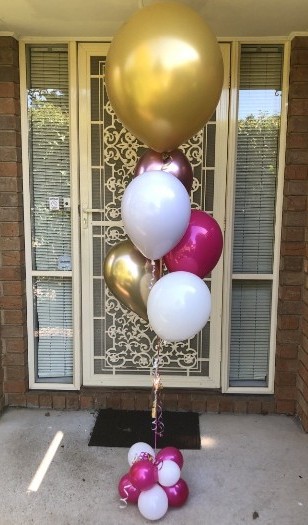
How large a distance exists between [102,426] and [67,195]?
1352mm

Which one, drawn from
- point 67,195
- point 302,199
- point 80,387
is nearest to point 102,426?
point 80,387

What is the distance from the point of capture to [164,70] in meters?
1.48

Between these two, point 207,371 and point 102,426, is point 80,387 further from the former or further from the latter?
point 207,371

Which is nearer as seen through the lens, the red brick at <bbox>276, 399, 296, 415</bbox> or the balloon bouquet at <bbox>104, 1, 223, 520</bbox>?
the balloon bouquet at <bbox>104, 1, 223, 520</bbox>

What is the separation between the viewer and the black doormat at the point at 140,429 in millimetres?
2371

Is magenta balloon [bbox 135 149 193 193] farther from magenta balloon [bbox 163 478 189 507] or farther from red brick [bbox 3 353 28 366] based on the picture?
red brick [bbox 3 353 28 366]

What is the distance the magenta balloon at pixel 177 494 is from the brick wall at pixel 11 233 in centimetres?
122

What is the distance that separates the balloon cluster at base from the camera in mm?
1798

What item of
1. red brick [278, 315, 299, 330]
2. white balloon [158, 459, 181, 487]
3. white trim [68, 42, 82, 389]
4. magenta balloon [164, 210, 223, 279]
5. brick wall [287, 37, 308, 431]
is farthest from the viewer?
red brick [278, 315, 299, 330]

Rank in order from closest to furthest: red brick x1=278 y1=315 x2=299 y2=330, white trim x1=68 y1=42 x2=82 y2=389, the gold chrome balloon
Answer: the gold chrome balloon
white trim x1=68 y1=42 x2=82 y2=389
red brick x1=278 y1=315 x2=299 y2=330

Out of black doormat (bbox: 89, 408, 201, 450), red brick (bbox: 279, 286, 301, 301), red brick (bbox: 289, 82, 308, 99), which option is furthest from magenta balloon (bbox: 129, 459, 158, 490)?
red brick (bbox: 289, 82, 308, 99)

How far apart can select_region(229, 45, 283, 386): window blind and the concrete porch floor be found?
0.38 metres

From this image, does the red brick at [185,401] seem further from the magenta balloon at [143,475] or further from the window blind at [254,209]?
the magenta balloon at [143,475]

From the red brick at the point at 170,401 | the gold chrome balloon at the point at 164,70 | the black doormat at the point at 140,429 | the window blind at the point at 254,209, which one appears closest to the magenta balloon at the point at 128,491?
the black doormat at the point at 140,429
